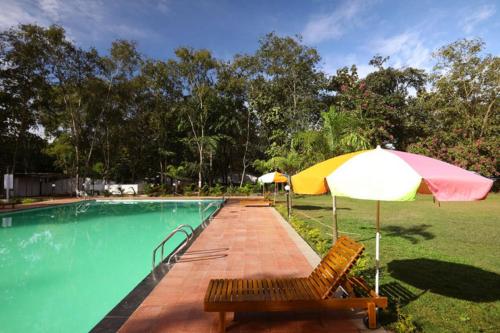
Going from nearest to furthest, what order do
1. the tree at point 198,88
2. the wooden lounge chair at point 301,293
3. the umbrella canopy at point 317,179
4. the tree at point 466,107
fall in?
the wooden lounge chair at point 301,293 → the umbrella canopy at point 317,179 → the tree at point 466,107 → the tree at point 198,88

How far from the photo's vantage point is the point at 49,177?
108ft

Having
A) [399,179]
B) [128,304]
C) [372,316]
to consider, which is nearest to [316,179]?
[399,179]

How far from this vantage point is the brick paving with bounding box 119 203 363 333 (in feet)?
12.8

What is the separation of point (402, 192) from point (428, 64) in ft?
108

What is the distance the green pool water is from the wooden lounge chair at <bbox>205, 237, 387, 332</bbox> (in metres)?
2.75

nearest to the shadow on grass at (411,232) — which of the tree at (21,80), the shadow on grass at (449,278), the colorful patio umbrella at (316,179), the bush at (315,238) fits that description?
the bush at (315,238)

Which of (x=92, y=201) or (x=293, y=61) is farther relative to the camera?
(x=293, y=61)

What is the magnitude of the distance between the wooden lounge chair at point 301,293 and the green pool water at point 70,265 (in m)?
2.75

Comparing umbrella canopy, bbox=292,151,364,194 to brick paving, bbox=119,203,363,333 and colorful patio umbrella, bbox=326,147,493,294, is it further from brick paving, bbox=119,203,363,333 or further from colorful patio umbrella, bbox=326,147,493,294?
brick paving, bbox=119,203,363,333

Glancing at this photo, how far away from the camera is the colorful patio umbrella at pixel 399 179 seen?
2.83 metres

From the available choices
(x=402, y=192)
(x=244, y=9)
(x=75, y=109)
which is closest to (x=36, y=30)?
(x=75, y=109)

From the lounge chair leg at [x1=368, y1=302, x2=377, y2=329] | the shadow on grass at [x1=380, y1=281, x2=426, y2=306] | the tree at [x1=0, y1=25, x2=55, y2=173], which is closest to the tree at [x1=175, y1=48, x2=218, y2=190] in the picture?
the tree at [x1=0, y1=25, x2=55, y2=173]

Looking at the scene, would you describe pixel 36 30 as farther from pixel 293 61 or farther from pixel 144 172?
pixel 293 61

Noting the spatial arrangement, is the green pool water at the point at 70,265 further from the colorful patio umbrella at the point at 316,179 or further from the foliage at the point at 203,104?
the foliage at the point at 203,104
